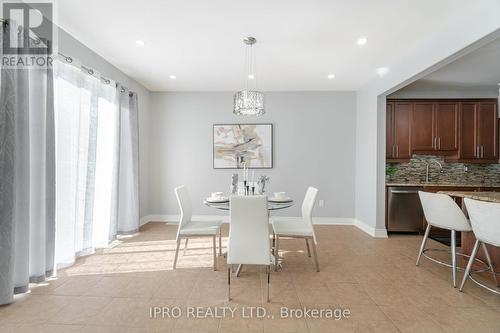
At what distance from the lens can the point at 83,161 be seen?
10.2 ft

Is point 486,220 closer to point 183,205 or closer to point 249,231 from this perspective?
point 249,231

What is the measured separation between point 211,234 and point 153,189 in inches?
106

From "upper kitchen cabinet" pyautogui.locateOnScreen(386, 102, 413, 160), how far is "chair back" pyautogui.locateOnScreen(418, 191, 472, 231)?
191cm

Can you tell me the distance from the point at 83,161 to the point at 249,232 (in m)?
2.42

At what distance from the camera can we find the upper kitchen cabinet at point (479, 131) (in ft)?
14.2

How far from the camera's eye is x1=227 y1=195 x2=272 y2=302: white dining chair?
6.99 ft

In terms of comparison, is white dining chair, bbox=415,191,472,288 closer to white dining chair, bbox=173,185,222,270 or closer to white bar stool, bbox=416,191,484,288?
white bar stool, bbox=416,191,484,288

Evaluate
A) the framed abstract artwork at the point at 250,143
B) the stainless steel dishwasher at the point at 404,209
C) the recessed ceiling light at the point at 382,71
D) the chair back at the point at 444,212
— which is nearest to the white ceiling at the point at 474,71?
the recessed ceiling light at the point at 382,71

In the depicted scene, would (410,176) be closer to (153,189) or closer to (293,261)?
(293,261)

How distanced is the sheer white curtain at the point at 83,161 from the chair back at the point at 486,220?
4.16 metres

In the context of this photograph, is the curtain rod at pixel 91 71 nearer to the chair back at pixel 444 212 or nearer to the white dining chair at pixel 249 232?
the white dining chair at pixel 249 232

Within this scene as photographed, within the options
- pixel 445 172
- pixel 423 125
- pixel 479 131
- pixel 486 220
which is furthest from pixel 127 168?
pixel 479 131

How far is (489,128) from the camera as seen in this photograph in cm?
432

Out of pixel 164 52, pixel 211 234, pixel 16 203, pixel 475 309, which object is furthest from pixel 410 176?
pixel 16 203
